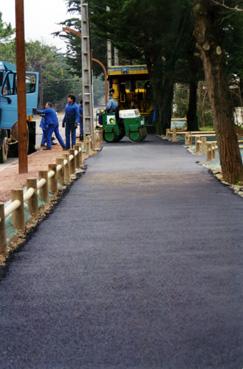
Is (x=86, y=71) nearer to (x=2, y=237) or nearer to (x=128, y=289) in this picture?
(x=2, y=237)

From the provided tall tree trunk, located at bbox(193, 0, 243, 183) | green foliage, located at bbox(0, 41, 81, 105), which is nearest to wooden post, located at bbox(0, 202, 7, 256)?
tall tree trunk, located at bbox(193, 0, 243, 183)

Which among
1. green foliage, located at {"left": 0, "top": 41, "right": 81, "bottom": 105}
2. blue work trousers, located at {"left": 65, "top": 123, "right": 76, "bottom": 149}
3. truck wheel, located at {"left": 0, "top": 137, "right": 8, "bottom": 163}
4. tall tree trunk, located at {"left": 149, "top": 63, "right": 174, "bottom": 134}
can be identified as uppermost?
green foliage, located at {"left": 0, "top": 41, "right": 81, "bottom": 105}

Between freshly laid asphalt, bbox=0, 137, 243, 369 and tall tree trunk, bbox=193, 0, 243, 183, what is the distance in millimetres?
3715

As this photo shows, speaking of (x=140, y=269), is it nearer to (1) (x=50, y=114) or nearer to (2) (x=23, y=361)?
(2) (x=23, y=361)

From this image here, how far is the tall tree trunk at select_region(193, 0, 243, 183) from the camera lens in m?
16.4

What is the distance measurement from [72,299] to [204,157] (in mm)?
18160

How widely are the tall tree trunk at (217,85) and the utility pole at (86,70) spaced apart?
1105 centimetres

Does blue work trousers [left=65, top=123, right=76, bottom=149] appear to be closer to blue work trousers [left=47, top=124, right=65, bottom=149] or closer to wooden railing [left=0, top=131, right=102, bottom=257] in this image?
blue work trousers [left=47, top=124, right=65, bottom=149]

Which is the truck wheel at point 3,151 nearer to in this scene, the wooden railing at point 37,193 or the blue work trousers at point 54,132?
the blue work trousers at point 54,132

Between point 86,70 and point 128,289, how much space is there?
832 inches

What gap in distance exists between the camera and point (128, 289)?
7.06 meters

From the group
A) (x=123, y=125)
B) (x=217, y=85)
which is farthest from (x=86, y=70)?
(x=217, y=85)

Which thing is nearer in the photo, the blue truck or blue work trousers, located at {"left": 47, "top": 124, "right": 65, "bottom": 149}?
the blue truck

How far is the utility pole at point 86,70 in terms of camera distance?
27578 mm
